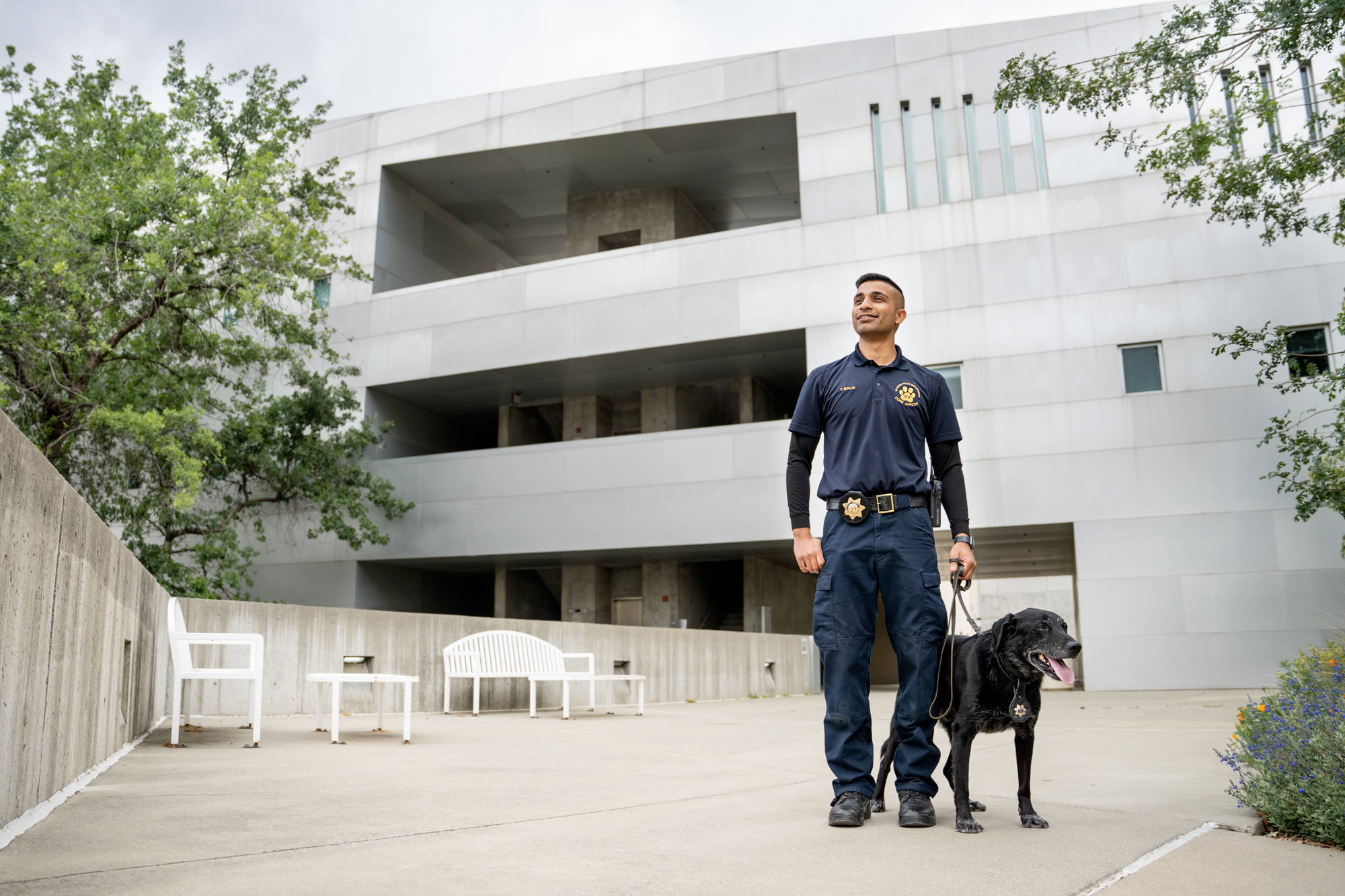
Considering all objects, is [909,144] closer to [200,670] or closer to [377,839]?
[200,670]

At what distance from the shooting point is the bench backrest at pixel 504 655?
11273 millimetres

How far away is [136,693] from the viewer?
23.2 ft

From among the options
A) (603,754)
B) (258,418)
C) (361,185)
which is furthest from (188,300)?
(603,754)

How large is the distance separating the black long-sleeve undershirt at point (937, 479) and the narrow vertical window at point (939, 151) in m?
18.9

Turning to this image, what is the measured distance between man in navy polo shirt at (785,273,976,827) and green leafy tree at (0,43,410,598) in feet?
48.5

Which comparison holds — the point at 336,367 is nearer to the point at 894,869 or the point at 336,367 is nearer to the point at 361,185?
the point at 361,185

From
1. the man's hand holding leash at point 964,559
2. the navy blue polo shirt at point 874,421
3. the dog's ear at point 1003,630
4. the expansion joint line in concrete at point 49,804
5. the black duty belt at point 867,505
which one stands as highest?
the navy blue polo shirt at point 874,421

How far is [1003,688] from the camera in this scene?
152 inches

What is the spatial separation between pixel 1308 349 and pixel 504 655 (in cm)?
1631

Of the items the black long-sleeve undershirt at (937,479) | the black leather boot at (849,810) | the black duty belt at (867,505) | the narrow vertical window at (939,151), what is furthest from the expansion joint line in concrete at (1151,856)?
the narrow vertical window at (939,151)

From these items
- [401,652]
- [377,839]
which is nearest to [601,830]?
[377,839]

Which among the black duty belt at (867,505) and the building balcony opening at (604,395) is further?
the building balcony opening at (604,395)

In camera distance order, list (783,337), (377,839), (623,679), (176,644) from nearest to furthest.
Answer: (377,839), (176,644), (623,679), (783,337)

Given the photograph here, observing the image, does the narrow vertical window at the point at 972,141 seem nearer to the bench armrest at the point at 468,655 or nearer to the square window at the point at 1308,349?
the square window at the point at 1308,349
